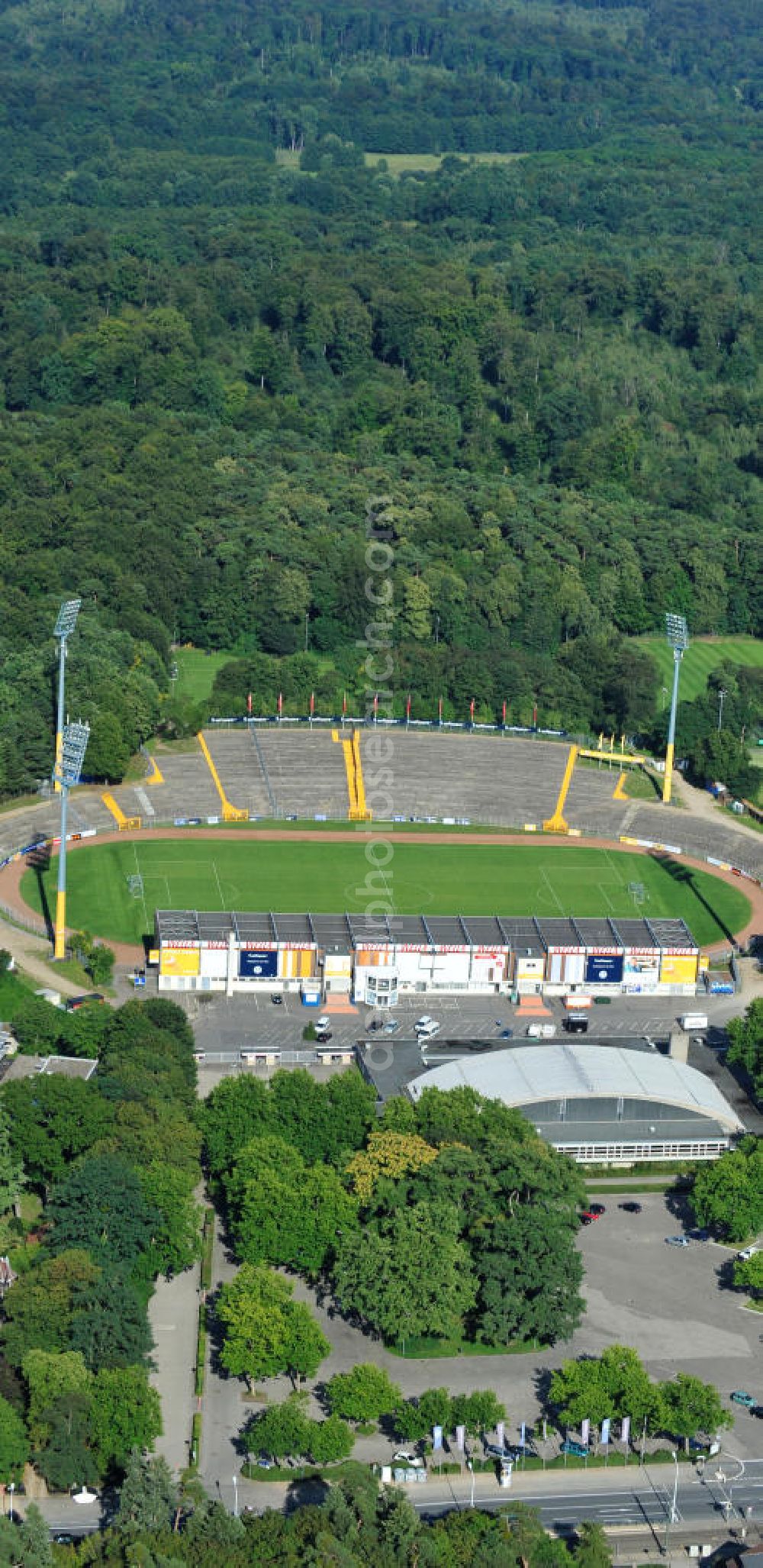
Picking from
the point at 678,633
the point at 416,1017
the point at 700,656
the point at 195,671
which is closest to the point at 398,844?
the point at 678,633

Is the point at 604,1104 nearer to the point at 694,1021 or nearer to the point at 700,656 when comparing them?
the point at 694,1021

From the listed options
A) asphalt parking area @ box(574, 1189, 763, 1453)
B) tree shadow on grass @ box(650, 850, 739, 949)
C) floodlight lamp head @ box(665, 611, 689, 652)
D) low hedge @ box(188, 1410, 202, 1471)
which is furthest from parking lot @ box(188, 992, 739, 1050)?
floodlight lamp head @ box(665, 611, 689, 652)

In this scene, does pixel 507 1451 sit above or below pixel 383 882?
above

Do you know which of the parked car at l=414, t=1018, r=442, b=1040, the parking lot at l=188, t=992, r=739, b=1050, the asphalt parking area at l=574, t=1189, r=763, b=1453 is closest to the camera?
the asphalt parking area at l=574, t=1189, r=763, b=1453

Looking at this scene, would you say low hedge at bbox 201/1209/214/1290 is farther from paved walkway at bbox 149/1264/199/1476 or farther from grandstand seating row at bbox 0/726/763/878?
grandstand seating row at bbox 0/726/763/878

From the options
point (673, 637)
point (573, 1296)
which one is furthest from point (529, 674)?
point (573, 1296)
